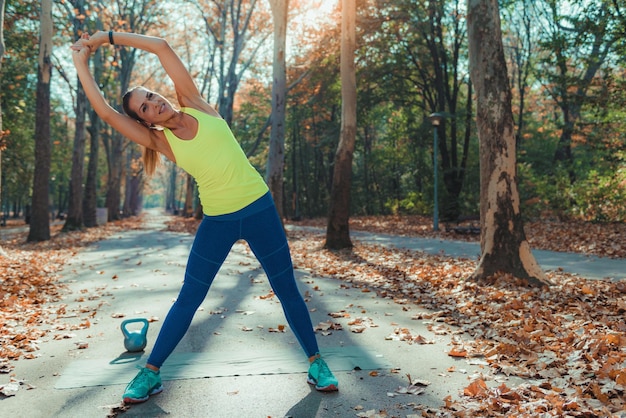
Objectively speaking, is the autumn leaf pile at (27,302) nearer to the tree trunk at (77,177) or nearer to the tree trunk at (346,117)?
the tree trunk at (346,117)

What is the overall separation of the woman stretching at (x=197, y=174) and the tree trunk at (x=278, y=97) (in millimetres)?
12387

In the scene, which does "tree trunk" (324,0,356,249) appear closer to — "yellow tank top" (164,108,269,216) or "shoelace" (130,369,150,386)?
"yellow tank top" (164,108,269,216)

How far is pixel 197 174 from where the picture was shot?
315 cm

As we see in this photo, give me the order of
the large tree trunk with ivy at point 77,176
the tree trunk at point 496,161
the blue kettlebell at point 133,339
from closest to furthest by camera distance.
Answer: the blue kettlebell at point 133,339
the tree trunk at point 496,161
the large tree trunk with ivy at point 77,176

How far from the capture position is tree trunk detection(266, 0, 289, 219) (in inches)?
599

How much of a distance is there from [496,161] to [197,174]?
5.35 meters

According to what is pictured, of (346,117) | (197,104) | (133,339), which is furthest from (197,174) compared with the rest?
(346,117)

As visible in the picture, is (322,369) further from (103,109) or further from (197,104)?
(103,109)

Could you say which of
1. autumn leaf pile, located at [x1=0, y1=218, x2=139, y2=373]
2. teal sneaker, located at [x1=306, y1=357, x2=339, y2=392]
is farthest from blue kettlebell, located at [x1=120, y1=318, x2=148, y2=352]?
teal sneaker, located at [x1=306, y1=357, x2=339, y2=392]

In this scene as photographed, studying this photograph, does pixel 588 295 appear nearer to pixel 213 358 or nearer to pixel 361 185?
pixel 213 358

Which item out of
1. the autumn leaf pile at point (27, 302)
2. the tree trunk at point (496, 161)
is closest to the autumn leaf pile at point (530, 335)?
the tree trunk at point (496, 161)

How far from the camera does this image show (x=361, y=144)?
121 ft

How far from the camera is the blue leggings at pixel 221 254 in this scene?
3.19m

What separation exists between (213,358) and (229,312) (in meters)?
1.86
